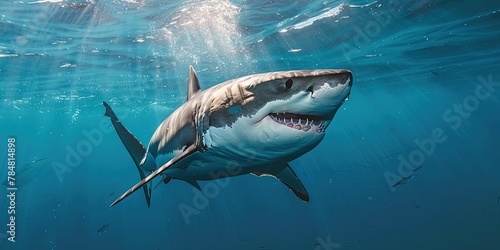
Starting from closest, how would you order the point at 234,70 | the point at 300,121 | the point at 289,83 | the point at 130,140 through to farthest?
the point at 289,83
the point at 300,121
the point at 130,140
the point at 234,70

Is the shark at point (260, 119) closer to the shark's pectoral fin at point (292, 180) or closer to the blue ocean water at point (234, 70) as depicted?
the shark's pectoral fin at point (292, 180)

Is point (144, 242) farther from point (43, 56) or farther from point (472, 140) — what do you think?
point (472, 140)

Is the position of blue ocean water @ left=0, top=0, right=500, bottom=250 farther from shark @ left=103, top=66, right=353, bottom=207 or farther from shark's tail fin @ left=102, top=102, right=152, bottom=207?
shark @ left=103, top=66, right=353, bottom=207

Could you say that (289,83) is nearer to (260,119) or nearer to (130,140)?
(260,119)

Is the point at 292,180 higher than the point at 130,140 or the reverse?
the reverse

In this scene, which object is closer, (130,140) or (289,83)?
(289,83)

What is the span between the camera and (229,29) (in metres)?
14.9

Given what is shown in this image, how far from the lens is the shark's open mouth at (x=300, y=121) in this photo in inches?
109

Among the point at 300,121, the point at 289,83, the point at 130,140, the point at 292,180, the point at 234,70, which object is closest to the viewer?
the point at 289,83

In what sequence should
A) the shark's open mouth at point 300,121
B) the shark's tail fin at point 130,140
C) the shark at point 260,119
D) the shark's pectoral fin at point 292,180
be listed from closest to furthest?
the shark at point 260,119, the shark's open mouth at point 300,121, the shark's pectoral fin at point 292,180, the shark's tail fin at point 130,140

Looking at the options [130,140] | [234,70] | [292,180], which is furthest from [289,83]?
[234,70]

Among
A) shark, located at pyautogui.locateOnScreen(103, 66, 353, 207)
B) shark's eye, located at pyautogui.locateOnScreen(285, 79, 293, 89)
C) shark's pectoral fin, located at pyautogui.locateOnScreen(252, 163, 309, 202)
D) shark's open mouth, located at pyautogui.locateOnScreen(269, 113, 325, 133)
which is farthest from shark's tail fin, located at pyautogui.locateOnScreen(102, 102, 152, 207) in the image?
shark's eye, located at pyautogui.locateOnScreen(285, 79, 293, 89)

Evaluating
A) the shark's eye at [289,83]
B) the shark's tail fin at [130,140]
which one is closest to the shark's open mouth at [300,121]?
the shark's eye at [289,83]

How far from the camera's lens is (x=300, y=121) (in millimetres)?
2779
